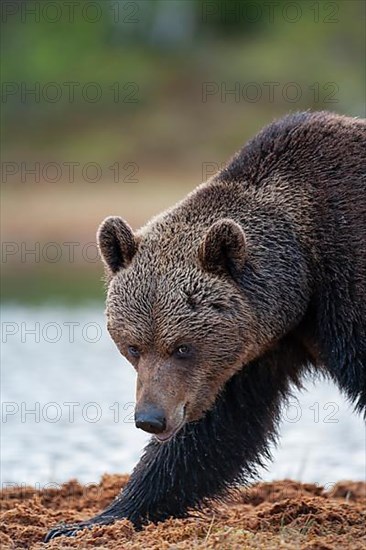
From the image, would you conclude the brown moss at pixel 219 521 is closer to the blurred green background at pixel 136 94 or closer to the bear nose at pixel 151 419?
the bear nose at pixel 151 419

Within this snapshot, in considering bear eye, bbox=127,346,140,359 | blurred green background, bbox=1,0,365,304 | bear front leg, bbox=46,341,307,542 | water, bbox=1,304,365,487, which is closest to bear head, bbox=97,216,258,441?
bear eye, bbox=127,346,140,359

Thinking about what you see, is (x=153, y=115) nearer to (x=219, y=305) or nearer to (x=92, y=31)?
(x=92, y=31)

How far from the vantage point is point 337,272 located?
8.00m

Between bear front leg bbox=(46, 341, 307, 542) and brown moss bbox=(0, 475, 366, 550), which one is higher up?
bear front leg bbox=(46, 341, 307, 542)

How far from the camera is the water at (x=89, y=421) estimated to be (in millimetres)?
12344

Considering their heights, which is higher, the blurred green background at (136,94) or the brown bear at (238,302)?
the blurred green background at (136,94)

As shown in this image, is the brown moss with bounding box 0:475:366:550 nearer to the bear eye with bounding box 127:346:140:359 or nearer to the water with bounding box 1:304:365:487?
the water with bounding box 1:304:365:487

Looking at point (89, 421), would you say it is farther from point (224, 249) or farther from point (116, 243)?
point (224, 249)

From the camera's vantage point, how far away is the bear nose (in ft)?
24.2

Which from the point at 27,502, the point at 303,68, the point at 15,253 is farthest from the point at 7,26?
the point at 27,502

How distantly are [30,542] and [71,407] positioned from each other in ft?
23.3

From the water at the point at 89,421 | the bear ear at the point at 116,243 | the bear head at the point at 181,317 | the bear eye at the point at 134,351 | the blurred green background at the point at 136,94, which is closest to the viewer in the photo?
the bear head at the point at 181,317

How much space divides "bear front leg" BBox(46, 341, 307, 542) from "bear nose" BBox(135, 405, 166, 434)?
4.08ft

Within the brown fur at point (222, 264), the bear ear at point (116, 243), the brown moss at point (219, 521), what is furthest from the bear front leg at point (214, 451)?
the bear ear at point (116, 243)
